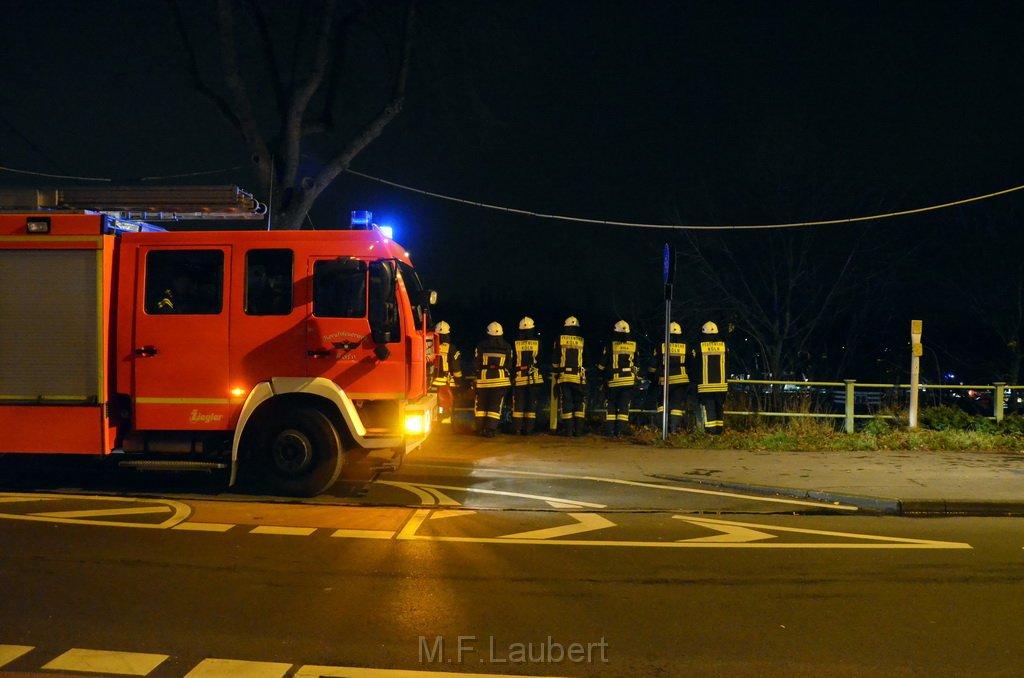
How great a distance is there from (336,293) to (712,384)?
7.56 metres

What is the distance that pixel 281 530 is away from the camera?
25.4ft

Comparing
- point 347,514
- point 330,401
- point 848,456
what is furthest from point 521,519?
point 848,456

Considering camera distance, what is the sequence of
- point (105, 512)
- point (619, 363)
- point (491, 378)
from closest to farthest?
point (105, 512) < point (491, 378) < point (619, 363)

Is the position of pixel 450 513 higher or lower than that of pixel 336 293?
lower

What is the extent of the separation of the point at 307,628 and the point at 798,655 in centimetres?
294

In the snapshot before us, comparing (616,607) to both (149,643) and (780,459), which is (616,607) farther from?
(780,459)

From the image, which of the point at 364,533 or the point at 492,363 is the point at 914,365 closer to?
the point at 492,363

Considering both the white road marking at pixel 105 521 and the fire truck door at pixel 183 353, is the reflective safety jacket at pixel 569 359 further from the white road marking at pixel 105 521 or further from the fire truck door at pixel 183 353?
the white road marking at pixel 105 521

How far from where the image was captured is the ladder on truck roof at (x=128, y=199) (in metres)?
9.44

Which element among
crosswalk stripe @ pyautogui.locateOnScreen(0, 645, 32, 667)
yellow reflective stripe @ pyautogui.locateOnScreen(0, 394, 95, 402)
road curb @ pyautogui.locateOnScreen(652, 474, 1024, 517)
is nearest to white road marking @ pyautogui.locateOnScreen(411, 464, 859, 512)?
road curb @ pyautogui.locateOnScreen(652, 474, 1024, 517)

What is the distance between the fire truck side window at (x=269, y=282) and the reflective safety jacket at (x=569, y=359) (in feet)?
21.6

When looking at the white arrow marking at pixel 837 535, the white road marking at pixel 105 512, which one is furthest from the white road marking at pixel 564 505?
the white road marking at pixel 105 512

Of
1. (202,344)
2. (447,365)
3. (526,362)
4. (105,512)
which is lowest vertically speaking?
(105,512)

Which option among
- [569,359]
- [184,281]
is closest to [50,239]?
[184,281]
